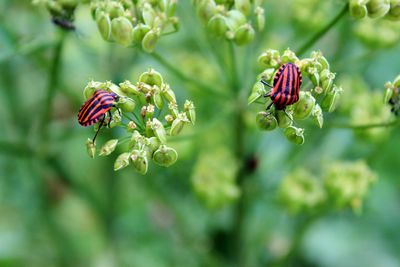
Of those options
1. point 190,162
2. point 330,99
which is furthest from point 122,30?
point 190,162

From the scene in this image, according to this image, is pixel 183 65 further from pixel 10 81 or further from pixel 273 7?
pixel 10 81

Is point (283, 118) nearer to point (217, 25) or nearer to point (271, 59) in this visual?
point (271, 59)

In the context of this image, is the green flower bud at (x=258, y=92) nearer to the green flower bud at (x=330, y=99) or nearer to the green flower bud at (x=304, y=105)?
the green flower bud at (x=304, y=105)

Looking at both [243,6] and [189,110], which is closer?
[189,110]

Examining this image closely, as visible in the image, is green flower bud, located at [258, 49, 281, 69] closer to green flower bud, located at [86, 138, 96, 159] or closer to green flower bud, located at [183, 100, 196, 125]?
green flower bud, located at [183, 100, 196, 125]

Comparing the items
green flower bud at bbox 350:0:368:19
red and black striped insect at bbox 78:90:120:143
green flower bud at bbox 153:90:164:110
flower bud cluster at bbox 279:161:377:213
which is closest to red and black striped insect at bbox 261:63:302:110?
green flower bud at bbox 153:90:164:110

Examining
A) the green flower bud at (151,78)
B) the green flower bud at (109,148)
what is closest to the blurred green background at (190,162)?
the green flower bud at (151,78)
